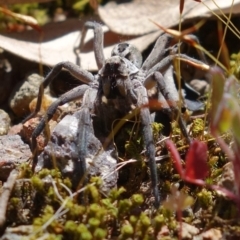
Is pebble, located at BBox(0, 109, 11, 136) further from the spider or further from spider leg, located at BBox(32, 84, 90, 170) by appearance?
spider leg, located at BBox(32, 84, 90, 170)

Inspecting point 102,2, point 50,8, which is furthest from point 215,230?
point 50,8

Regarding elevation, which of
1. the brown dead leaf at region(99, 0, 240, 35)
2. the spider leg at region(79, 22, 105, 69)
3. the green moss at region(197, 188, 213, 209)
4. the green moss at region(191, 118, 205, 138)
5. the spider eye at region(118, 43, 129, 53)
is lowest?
the green moss at region(197, 188, 213, 209)

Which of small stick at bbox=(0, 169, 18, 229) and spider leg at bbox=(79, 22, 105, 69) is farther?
spider leg at bbox=(79, 22, 105, 69)

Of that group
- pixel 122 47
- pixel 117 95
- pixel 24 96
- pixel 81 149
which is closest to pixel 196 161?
pixel 81 149

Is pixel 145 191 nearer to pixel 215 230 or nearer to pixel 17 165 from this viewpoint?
pixel 215 230

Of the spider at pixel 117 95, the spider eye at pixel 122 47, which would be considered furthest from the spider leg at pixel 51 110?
the spider eye at pixel 122 47

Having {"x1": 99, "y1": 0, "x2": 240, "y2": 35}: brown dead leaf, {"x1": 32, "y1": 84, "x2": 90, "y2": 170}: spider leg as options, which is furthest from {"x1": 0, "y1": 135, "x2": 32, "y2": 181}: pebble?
{"x1": 99, "y1": 0, "x2": 240, "y2": 35}: brown dead leaf

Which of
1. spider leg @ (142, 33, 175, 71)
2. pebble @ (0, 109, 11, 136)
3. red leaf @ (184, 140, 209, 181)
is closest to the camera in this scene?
red leaf @ (184, 140, 209, 181)

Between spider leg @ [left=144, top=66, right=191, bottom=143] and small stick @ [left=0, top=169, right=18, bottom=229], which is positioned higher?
spider leg @ [left=144, top=66, right=191, bottom=143]

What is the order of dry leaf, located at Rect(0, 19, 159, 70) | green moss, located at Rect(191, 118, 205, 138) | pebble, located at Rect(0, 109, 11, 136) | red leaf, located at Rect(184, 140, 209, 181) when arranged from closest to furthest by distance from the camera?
red leaf, located at Rect(184, 140, 209, 181) < green moss, located at Rect(191, 118, 205, 138) < pebble, located at Rect(0, 109, 11, 136) < dry leaf, located at Rect(0, 19, 159, 70)
